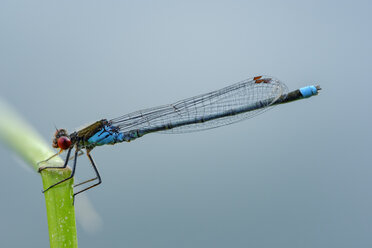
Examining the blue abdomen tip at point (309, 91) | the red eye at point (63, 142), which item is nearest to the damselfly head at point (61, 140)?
the red eye at point (63, 142)

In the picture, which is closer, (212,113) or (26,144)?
(26,144)

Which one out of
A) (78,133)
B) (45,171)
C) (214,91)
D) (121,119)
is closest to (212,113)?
(214,91)

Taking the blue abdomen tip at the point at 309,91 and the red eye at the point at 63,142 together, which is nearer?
the red eye at the point at 63,142

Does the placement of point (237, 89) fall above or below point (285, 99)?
above

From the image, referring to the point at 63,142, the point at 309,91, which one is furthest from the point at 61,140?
the point at 309,91

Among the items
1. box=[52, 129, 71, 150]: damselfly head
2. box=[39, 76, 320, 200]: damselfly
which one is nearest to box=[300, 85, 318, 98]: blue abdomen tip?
box=[39, 76, 320, 200]: damselfly

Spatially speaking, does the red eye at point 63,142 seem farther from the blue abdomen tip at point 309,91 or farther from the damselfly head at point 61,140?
the blue abdomen tip at point 309,91

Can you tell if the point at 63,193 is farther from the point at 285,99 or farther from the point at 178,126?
the point at 285,99

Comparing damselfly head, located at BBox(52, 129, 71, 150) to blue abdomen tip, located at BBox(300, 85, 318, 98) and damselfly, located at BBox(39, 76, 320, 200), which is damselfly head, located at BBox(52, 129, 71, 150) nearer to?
damselfly, located at BBox(39, 76, 320, 200)
